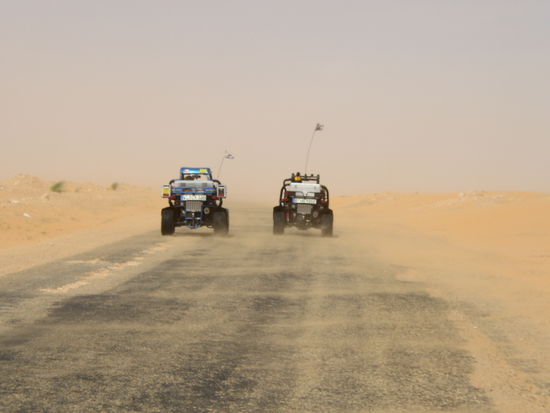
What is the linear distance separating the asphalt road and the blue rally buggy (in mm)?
9100

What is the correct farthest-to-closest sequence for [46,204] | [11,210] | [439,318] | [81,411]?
[46,204] → [11,210] → [439,318] → [81,411]

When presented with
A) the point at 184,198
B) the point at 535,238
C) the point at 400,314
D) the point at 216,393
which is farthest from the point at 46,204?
the point at 216,393

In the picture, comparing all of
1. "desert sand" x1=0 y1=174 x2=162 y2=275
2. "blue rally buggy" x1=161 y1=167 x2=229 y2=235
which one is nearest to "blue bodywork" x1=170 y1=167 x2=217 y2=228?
"blue rally buggy" x1=161 y1=167 x2=229 y2=235

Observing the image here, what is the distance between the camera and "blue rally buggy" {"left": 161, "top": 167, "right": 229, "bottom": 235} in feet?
76.4

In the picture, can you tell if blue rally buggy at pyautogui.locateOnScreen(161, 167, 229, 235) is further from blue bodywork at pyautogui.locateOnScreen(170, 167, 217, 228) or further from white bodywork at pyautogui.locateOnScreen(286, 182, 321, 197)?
white bodywork at pyautogui.locateOnScreen(286, 182, 321, 197)

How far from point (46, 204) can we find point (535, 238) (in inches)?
1114

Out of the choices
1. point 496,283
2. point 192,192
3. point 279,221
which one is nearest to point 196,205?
point 192,192

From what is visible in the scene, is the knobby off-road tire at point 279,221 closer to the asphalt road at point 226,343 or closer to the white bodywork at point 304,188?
the white bodywork at point 304,188

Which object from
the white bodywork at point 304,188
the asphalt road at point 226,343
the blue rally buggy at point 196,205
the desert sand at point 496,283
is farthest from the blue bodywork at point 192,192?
the asphalt road at point 226,343

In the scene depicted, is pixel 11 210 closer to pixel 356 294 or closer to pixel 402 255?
pixel 402 255

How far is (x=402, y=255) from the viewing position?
18.7m

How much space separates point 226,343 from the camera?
25.0ft

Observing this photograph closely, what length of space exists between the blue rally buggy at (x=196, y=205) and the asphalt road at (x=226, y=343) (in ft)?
29.9

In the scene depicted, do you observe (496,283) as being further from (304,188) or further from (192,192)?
(192,192)
